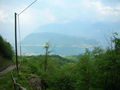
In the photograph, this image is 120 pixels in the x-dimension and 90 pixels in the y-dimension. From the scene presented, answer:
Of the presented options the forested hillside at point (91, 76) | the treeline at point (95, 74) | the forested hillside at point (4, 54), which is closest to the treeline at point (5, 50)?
the forested hillside at point (4, 54)

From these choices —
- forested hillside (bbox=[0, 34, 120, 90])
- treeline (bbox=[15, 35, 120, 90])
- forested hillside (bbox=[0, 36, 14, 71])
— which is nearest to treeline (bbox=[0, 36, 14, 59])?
forested hillside (bbox=[0, 36, 14, 71])

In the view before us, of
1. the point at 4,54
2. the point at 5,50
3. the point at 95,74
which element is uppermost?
the point at 5,50

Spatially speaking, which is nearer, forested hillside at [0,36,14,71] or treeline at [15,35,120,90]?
treeline at [15,35,120,90]

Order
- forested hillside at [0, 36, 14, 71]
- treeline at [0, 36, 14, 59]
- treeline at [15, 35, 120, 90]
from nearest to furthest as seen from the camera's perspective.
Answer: treeline at [15, 35, 120, 90]
forested hillside at [0, 36, 14, 71]
treeline at [0, 36, 14, 59]

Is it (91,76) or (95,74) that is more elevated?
(95,74)

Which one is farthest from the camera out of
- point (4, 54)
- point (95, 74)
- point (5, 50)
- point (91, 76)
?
point (4, 54)

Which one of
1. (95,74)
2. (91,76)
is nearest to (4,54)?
(91,76)

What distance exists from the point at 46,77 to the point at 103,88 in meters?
18.9

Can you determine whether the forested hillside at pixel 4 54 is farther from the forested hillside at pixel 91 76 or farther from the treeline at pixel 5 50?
the forested hillside at pixel 91 76

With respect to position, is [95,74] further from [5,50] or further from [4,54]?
[4,54]

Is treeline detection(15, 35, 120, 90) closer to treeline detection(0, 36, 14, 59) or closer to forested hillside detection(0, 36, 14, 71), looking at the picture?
forested hillside detection(0, 36, 14, 71)

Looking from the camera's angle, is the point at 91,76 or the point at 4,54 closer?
the point at 91,76

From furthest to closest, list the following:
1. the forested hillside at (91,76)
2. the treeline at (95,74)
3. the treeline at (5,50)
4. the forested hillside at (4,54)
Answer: the treeline at (5,50)
the forested hillside at (4,54)
the treeline at (95,74)
the forested hillside at (91,76)

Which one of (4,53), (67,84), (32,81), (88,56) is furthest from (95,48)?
(4,53)
